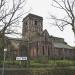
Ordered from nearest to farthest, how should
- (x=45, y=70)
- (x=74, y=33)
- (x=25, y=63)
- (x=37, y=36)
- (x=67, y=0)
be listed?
(x=45, y=70), (x=25, y=63), (x=74, y=33), (x=67, y=0), (x=37, y=36)

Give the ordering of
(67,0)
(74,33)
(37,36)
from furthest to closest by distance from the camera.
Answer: (37,36) < (67,0) < (74,33)

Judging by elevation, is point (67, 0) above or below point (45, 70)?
above

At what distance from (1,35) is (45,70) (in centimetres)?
611

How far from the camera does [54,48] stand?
61.9 metres

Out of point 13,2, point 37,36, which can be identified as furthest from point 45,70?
point 37,36

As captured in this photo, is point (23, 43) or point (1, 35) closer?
point (1, 35)

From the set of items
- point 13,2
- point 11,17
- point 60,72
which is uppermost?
point 13,2

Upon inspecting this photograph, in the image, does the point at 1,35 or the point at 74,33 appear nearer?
the point at 1,35

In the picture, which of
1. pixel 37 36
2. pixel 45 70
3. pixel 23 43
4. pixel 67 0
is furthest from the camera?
pixel 37 36

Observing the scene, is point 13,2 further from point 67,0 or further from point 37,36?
point 37,36

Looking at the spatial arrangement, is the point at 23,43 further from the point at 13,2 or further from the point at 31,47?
the point at 13,2

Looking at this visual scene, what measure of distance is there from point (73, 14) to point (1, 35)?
1101 centimetres

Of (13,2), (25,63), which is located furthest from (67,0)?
(25,63)

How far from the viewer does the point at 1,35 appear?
21.2 m
